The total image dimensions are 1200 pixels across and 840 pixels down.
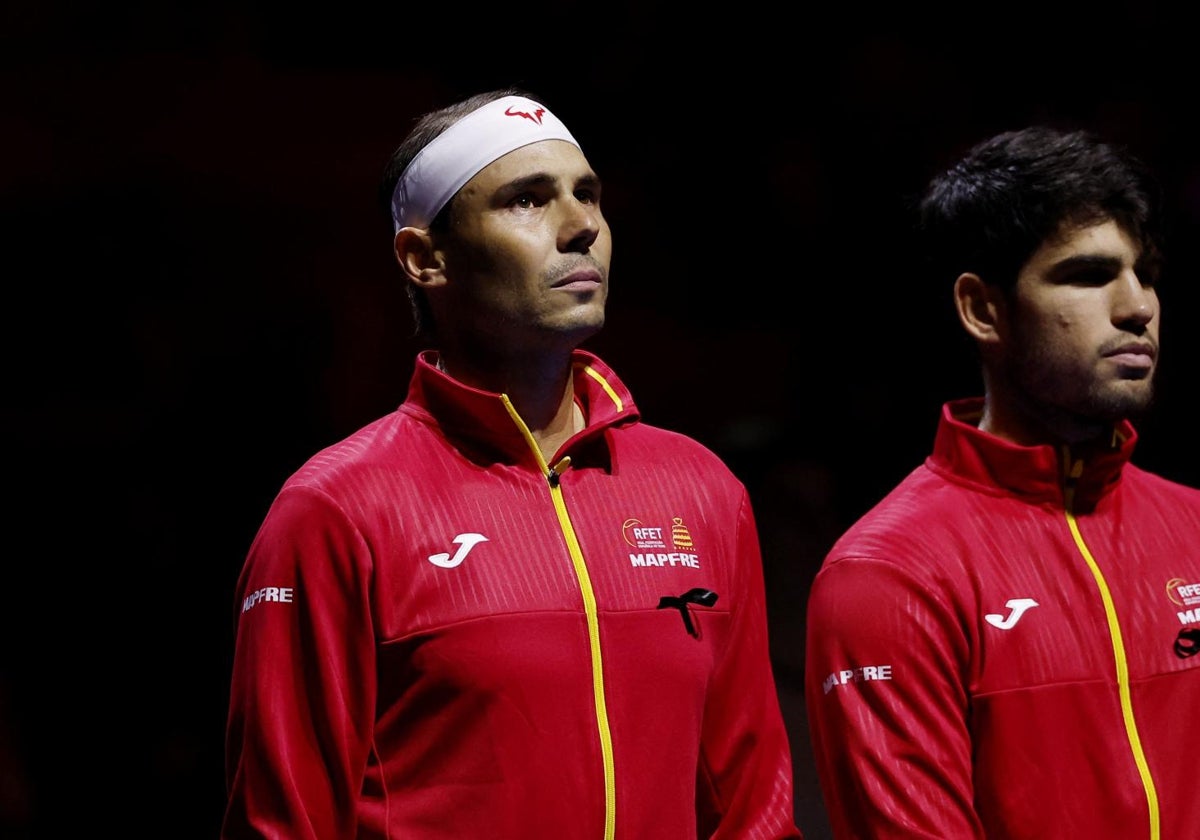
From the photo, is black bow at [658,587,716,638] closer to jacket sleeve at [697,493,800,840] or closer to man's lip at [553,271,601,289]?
jacket sleeve at [697,493,800,840]

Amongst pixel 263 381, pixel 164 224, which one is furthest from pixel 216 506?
pixel 164 224

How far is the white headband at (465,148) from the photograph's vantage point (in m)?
2.91

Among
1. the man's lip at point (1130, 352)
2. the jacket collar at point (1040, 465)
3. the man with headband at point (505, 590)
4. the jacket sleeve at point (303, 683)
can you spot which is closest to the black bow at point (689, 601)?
the man with headband at point (505, 590)

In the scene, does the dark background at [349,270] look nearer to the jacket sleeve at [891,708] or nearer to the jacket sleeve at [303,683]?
the jacket sleeve at [891,708]

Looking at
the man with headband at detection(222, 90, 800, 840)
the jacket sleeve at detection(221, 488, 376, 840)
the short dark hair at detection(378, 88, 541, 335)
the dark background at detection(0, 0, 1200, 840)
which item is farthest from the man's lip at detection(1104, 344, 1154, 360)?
the jacket sleeve at detection(221, 488, 376, 840)

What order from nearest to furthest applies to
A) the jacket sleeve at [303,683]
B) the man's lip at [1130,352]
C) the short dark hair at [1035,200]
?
the jacket sleeve at [303,683], the man's lip at [1130,352], the short dark hair at [1035,200]

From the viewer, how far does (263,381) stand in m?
5.14

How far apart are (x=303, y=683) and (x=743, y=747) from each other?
0.74 m

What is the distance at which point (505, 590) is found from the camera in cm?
266

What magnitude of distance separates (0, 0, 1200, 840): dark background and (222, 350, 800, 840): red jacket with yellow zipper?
1059 millimetres

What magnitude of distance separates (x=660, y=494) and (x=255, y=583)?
68cm

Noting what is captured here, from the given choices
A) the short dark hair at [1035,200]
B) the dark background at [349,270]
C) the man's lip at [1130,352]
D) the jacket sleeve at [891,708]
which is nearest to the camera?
the jacket sleeve at [891,708]

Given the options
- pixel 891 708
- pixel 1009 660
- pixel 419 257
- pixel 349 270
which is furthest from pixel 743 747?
pixel 349 270

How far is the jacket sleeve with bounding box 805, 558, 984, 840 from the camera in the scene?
2869 millimetres
